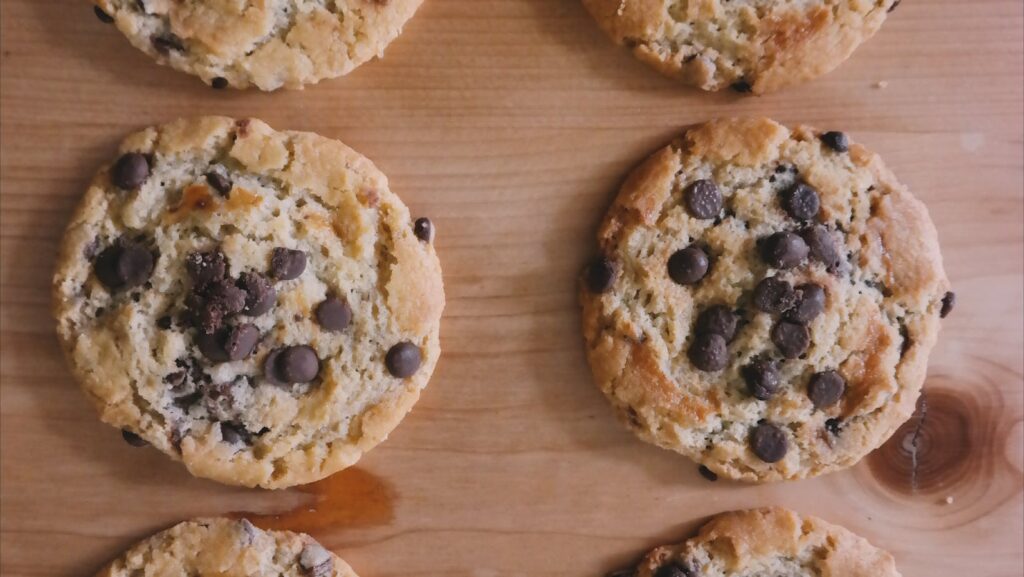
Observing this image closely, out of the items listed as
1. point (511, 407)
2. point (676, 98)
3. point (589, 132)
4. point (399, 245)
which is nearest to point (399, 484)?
point (511, 407)

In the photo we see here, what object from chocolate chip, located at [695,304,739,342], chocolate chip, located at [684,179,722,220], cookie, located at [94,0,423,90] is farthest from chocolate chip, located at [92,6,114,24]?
chocolate chip, located at [695,304,739,342]

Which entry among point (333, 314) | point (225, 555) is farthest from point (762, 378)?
point (225, 555)

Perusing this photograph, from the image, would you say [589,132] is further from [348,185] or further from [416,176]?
[348,185]

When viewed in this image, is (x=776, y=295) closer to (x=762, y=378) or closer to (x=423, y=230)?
(x=762, y=378)

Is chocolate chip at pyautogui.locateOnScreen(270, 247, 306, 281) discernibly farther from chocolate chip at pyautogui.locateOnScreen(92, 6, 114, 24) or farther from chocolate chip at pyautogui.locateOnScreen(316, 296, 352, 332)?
chocolate chip at pyautogui.locateOnScreen(92, 6, 114, 24)

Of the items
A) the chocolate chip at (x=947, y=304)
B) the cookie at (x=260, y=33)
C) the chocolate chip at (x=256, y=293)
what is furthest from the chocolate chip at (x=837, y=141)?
the chocolate chip at (x=256, y=293)

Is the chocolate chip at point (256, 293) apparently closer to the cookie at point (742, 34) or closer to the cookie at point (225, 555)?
the cookie at point (225, 555)

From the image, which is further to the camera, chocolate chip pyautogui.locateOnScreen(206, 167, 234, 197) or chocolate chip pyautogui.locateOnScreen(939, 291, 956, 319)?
chocolate chip pyautogui.locateOnScreen(939, 291, 956, 319)
